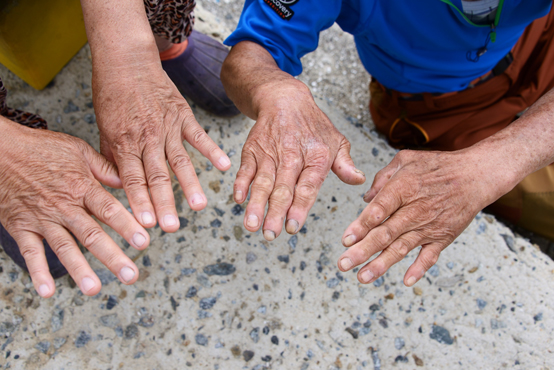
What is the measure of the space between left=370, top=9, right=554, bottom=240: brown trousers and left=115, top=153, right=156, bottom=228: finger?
4.70ft

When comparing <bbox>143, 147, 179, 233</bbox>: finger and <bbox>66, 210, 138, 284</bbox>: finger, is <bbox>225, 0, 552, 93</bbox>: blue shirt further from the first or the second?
<bbox>66, 210, 138, 284</bbox>: finger

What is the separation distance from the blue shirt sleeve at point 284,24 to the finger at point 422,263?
0.88m

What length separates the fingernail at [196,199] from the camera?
1130 mm

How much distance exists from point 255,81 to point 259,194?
1.52 ft

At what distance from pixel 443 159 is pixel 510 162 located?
0.78 feet

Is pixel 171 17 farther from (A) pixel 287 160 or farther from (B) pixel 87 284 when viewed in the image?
(B) pixel 87 284

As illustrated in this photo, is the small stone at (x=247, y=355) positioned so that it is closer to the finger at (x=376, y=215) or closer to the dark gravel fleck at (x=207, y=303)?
the dark gravel fleck at (x=207, y=303)

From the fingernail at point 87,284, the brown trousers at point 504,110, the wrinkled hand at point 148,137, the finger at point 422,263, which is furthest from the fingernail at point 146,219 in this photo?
the brown trousers at point 504,110

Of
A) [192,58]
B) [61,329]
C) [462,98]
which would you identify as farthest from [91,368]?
[462,98]

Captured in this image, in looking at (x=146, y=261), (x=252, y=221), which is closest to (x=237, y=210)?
(x=146, y=261)

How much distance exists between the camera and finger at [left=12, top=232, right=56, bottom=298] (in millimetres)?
1042

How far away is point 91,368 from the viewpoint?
57.0 inches

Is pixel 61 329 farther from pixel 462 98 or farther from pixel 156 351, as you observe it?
pixel 462 98

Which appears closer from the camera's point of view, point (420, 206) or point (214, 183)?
point (420, 206)
